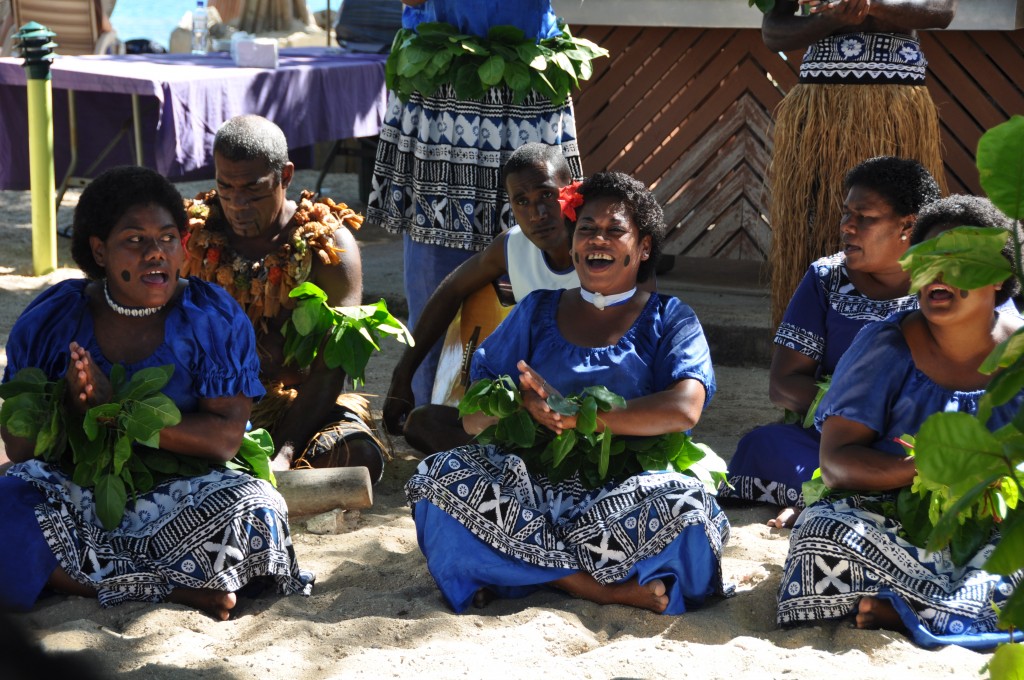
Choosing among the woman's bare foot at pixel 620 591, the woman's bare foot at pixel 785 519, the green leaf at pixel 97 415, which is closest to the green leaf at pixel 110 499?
the green leaf at pixel 97 415

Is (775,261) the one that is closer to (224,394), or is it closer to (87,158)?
(224,394)

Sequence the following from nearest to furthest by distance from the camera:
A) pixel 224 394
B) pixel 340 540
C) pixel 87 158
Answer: pixel 224 394 < pixel 340 540 < pixel 87 158

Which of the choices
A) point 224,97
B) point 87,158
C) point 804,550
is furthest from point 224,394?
point 87,158

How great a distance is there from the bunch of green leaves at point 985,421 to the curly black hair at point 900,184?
2.32 m

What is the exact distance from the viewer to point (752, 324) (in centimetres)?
634

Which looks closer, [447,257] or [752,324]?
[447,257]

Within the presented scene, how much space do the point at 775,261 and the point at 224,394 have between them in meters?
2.50

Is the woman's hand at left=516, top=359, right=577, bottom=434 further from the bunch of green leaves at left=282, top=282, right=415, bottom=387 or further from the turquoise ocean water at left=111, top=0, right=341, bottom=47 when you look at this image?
the turquoise ocean water at left=111, top=0, right=341, bottom=47

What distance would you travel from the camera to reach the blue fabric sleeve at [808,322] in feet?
13.7

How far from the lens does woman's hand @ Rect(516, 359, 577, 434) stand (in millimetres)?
3312

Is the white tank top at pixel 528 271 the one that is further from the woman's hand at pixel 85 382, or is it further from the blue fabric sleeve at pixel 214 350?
the woman's hand at pixel 85 382

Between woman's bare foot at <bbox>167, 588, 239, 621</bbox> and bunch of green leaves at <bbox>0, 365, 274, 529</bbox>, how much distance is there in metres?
0.25

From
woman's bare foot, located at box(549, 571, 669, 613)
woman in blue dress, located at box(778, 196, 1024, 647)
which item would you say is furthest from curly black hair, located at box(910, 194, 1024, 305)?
woman's bare foot, located at box(549, 571, 669, 613)

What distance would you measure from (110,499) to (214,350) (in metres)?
0.47
